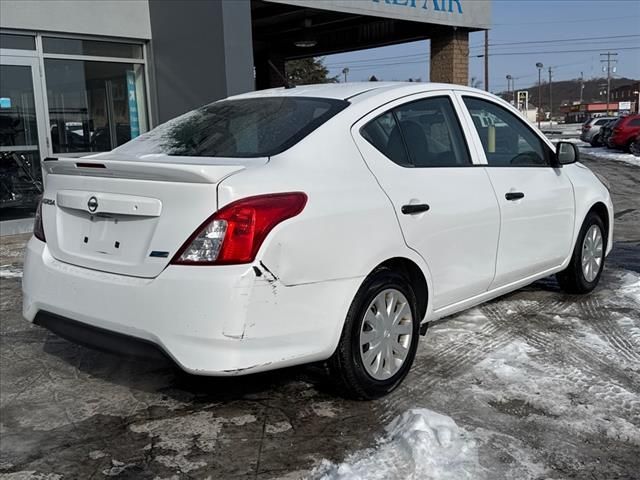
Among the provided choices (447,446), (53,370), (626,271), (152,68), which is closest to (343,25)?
(152,68)

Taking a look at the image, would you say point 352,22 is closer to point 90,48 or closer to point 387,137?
point 90,48

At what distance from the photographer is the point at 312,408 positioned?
11.8 feet

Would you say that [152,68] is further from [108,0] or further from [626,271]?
[626,271]

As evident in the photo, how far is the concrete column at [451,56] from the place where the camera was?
1355 centimetres

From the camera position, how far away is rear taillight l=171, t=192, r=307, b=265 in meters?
2.92

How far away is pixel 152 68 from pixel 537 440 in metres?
8.92

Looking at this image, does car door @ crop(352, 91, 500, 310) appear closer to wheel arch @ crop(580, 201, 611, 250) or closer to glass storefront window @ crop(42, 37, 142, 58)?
wheel arch @ crop(580, 201, 611, 250)

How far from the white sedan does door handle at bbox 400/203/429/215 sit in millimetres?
10

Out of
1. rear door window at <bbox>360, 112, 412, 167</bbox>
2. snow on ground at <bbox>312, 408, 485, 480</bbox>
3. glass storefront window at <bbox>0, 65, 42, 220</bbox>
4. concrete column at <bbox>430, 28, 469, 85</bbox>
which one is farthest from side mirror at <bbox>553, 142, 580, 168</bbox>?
concrete column at <bbox>430, 28, 469, 85</bbox>

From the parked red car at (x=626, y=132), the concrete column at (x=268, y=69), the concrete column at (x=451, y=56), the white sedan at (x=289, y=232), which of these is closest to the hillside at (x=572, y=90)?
the parked red car at (x=626, y=132)

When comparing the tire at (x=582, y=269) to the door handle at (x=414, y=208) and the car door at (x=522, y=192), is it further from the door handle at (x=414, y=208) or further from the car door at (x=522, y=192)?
the door handle at (x=414, y=208)

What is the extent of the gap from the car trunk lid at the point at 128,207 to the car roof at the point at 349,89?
2.88 feet

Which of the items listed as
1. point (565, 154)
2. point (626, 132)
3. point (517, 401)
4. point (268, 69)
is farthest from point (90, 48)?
point (626, 132)

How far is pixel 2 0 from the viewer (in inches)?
351
